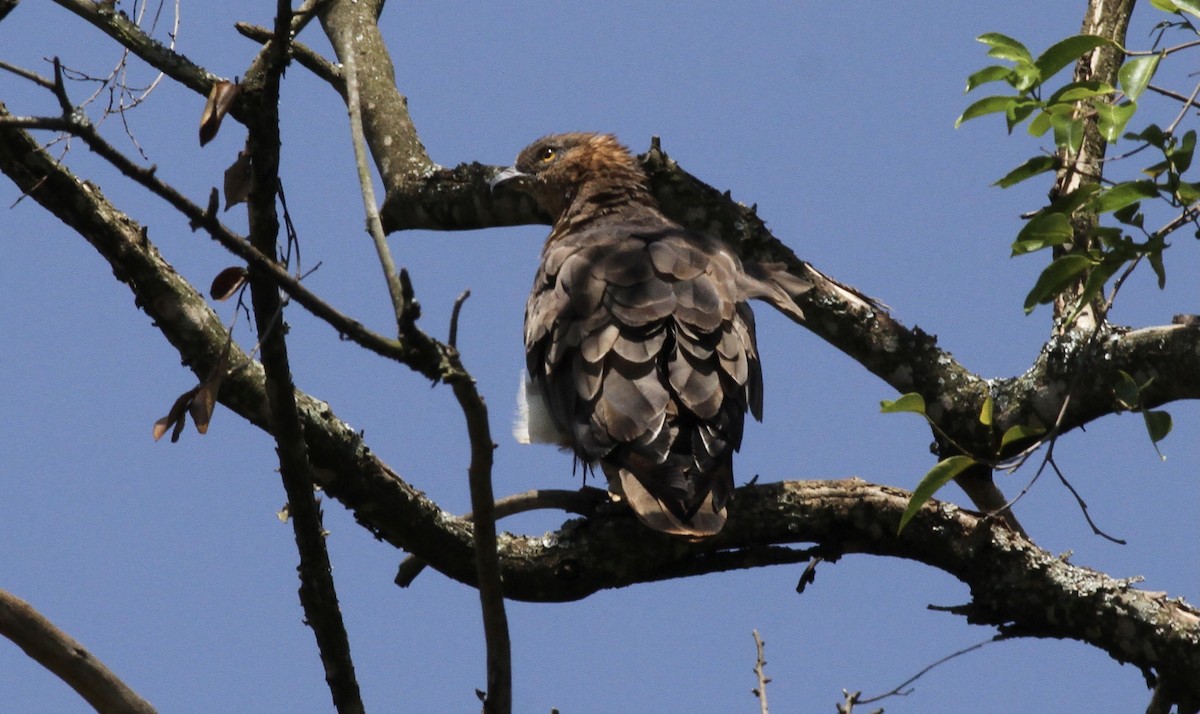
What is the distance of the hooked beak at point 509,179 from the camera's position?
19.5 feet

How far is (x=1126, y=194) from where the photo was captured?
3311mm

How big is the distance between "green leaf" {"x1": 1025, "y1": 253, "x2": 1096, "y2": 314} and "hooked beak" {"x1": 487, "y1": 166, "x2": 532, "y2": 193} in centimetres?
290

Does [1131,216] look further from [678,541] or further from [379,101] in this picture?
[379,101]

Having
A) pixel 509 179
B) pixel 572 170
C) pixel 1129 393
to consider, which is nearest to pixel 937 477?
pixel 1129 393

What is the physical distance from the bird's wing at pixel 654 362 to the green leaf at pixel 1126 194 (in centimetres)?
144

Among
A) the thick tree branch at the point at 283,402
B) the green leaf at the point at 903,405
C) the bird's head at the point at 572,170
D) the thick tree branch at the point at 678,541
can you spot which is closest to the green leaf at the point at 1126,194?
the green leaf at the point at 903,405

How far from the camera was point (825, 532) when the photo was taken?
14.2 feet

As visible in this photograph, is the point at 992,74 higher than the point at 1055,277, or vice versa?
the point at 992,74

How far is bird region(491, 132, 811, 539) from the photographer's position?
418cm

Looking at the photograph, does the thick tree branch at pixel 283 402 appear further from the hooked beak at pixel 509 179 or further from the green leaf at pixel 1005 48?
the hooked beak at pixel 509 179

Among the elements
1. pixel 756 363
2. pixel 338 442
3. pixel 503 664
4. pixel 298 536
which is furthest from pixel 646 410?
pixel 503 664

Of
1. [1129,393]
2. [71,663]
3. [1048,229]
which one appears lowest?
[71,663]

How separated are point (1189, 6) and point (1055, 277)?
2.37ft

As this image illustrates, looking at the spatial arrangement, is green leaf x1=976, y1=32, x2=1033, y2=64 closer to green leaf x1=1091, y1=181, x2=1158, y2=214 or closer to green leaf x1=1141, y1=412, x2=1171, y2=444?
green leaf x1=1091, y1=181, x2=1158, y2=214
